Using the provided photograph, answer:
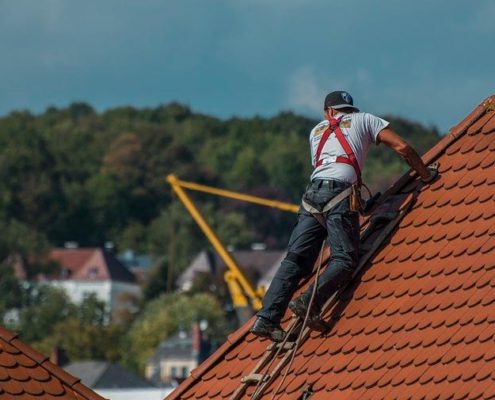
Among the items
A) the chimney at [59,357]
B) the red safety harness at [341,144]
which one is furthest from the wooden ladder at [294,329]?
the chimney at [59,357]

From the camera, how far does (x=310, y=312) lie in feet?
44.2

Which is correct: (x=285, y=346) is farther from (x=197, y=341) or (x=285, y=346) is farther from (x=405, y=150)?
(x=197, y=341)

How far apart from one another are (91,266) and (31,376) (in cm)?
17946

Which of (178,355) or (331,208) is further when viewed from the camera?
(178,355)

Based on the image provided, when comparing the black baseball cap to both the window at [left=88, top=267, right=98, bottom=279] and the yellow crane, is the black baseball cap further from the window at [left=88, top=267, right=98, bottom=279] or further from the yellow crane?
the window at [left=88, top=267, right=98, bottom=279]

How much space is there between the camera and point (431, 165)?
14.0 metres

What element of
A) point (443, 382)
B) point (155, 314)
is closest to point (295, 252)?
point (443, 382)

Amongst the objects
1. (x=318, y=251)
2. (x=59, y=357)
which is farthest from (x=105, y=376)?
(x=318, y=251)

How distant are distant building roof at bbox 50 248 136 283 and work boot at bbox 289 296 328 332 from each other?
174 meters

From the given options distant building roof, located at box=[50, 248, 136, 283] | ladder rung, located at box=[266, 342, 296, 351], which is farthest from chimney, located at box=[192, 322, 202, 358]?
ladder rung, located at box=[266, 342, 296, 351]

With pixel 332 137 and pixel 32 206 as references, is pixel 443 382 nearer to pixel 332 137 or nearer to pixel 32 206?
pixel 332 137

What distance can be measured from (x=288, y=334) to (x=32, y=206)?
608ft

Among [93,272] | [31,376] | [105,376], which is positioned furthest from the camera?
[93,272]

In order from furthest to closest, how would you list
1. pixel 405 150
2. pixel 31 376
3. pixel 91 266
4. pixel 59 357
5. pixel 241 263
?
pixel 91 266 < pixel 241 263 < pixel 59 357 < pixel 405 150 < pixel 31 376
